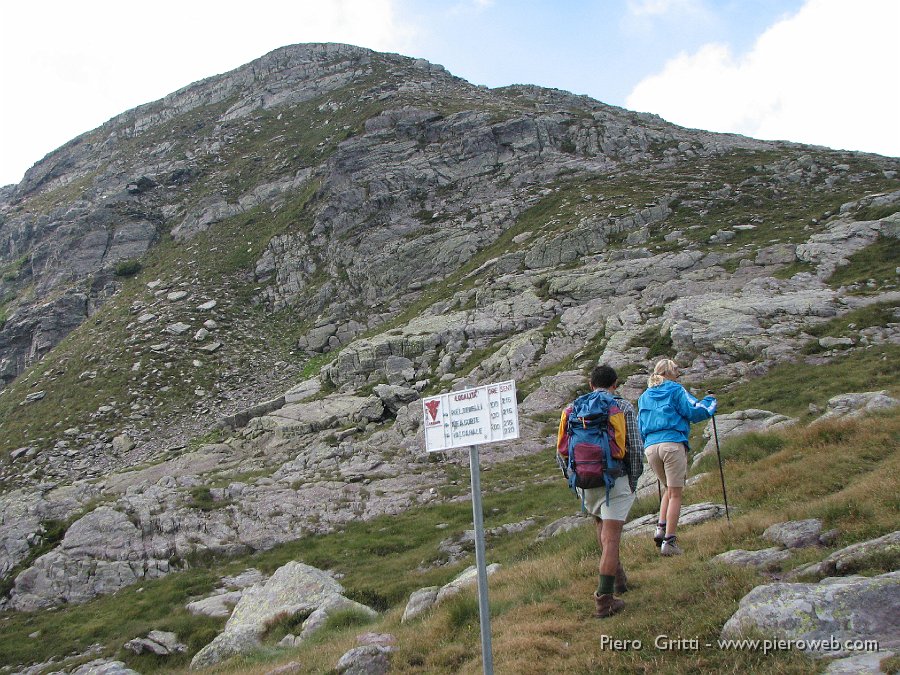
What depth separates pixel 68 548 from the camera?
1861 centimetres

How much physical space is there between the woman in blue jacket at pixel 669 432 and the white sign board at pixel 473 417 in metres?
3.41

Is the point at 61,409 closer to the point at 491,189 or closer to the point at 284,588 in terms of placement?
the point at 284,588

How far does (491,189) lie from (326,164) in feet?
66.7

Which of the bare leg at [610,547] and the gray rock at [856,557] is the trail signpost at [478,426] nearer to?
the bare leg at [610,547]

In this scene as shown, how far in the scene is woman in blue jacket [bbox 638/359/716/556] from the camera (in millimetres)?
7516

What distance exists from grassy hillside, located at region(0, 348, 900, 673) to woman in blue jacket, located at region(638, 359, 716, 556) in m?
0.42

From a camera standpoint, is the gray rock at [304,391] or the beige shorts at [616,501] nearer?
the beige shorts at [616,501]

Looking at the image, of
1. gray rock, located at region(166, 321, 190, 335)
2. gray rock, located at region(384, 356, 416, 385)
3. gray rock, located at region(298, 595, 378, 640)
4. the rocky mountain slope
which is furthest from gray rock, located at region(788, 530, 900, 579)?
gray rock, located at region(166, 321, 190, 335)

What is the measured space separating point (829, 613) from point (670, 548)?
269 cm

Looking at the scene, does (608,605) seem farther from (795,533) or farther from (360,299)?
(360,299)

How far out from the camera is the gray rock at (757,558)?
604cm

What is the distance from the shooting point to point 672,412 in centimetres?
775

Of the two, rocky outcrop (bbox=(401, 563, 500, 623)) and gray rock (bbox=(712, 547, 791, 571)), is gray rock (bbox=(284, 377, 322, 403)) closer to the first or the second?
rocky outcrop (bbox=(401, 563, 500, 623))

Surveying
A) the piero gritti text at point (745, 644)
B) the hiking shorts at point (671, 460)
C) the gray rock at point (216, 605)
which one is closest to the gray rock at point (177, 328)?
the gray rock at point (216, 605)
